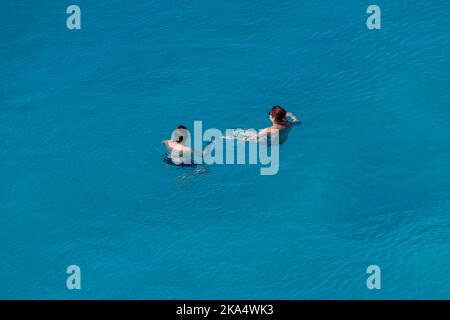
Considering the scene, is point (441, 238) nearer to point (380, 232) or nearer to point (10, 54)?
point (380, 232)

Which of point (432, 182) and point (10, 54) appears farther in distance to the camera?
point (10, 54)

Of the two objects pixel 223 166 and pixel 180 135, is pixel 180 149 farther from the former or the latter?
pixel 223 166

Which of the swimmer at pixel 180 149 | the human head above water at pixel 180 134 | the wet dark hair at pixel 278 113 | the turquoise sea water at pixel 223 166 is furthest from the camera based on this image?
the human head above water at pixel 180 134

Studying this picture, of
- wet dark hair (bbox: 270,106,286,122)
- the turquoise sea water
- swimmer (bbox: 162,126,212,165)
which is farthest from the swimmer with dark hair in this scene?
swimmer (bbox: 162,126,212,165)

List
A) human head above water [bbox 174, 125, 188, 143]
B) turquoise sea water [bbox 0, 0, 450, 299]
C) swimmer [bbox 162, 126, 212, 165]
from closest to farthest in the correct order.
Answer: turquoise sea water [bbox 0, 0, 450, 299]
swimmer [bbox 162, 126, 212, 165]
human head above water [bbox 174, 125, 188, 143]

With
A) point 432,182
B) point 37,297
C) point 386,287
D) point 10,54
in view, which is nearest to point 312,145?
point 432,182

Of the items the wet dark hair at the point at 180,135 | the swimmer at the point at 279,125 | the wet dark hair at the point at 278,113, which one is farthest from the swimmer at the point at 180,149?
the wet dark hair at the point at 278,113

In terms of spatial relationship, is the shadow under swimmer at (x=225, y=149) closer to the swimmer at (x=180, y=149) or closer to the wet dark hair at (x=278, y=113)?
the swimmer at (x=180, y=149)

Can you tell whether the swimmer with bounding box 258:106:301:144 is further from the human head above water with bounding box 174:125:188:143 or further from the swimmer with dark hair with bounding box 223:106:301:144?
the human head above water with bounding box 174:125:188:143
